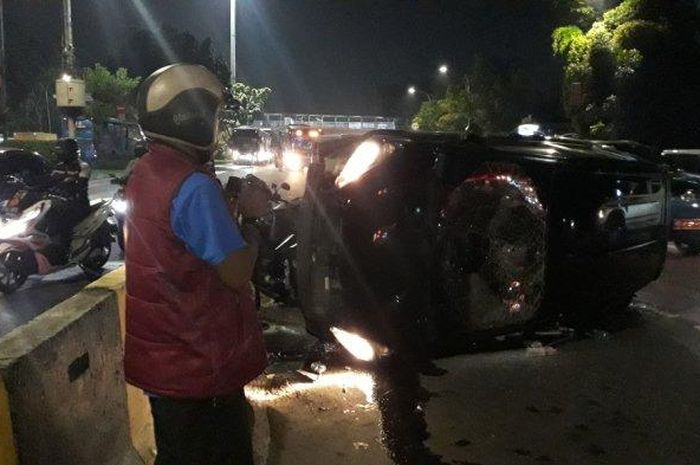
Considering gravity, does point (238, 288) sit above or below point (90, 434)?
above

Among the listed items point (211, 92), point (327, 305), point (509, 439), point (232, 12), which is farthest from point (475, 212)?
point (232, 12)

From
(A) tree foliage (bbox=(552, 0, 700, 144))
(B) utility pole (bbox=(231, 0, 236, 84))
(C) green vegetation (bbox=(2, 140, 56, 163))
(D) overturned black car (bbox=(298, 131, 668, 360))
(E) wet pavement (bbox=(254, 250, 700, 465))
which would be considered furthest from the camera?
(B) utility pole (bbox=(231, 0, 236, 84))

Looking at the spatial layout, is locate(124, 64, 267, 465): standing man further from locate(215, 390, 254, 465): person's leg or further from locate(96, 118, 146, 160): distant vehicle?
locate(96, 118, 146, 160): distant vehicle

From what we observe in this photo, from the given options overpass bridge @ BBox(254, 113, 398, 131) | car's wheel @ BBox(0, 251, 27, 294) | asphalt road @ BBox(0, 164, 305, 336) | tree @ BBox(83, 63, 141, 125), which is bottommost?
asphalt road @ BBox(0, 164, 305, 336)

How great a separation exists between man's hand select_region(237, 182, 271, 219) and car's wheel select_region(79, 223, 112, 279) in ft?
19.2

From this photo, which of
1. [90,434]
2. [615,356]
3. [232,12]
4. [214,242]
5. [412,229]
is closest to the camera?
[214,242]

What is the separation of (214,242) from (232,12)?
3583cm

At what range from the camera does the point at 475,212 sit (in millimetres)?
4816

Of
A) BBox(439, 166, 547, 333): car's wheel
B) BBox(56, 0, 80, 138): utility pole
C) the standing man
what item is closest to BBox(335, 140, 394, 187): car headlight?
BBox(439, 166, 547, 333): car's wheel

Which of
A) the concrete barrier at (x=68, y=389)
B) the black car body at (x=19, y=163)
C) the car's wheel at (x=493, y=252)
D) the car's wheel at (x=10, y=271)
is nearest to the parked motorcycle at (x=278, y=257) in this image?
the car's wheel at (x=493, y=252)

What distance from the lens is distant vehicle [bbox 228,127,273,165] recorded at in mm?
34594

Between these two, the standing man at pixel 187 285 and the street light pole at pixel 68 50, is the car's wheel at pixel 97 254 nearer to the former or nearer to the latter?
the standing man at pixel 187 285

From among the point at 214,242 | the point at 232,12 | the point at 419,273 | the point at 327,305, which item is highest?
the point at 232,12

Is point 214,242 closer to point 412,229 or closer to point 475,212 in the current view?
point 412,229
